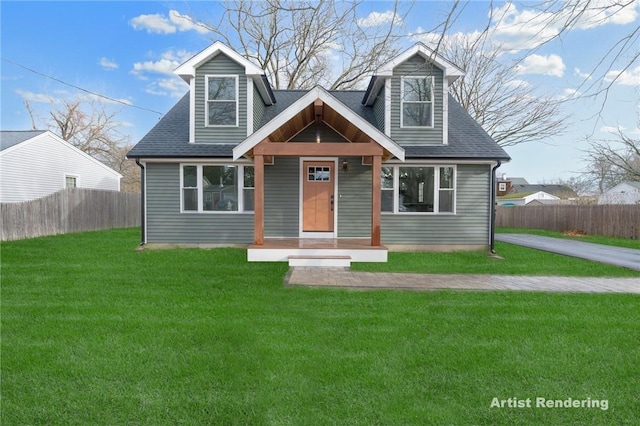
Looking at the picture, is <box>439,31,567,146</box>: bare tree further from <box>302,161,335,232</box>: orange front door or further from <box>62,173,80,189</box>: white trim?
<box>62,173,80,189</box>: white trim

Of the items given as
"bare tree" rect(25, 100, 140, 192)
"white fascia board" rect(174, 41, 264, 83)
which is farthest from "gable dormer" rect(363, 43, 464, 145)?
"bare tree" rect(25, 100, 140, 192)

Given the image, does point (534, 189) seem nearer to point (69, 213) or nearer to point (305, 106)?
point (305, 106)

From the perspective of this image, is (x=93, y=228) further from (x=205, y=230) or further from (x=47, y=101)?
(x=47, y=101)

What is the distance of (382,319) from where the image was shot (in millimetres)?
4469

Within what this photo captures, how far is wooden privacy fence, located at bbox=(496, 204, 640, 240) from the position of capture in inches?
606

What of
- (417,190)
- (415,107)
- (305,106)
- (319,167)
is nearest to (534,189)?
(415,107)

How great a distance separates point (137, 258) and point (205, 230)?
207 cm

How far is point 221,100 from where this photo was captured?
33.8ft

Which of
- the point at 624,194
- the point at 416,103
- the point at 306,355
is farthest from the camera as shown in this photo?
the point at 624,194

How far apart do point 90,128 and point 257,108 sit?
26290mm

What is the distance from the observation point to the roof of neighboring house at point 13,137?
49.5 feet

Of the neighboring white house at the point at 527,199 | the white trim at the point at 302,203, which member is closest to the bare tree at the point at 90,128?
the white trim at the point at 302,203

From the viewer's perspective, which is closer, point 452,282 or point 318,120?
point 452,282

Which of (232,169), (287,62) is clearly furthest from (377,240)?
(287,62)
